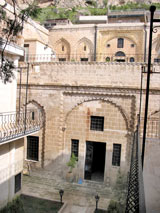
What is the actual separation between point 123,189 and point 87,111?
14.8 feet

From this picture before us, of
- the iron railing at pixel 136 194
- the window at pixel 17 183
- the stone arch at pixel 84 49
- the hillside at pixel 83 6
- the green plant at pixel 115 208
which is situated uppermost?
the hillside at pixel 83 6

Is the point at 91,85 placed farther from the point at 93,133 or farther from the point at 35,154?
the point at 35,154

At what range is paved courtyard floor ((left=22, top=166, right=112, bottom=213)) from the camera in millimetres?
9883

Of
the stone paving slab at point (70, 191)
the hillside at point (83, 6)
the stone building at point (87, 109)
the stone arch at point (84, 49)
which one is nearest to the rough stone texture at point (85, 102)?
the stone building at point (87, 109)

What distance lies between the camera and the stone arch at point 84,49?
2185cm

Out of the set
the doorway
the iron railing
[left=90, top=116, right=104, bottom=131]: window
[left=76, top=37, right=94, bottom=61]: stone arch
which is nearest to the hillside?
[left=76, top=37, right=94, bottom=61]: stone arch

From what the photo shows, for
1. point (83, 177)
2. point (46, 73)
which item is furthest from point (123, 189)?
point (46, 73)

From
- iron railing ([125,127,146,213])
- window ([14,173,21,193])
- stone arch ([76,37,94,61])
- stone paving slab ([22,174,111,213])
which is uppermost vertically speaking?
stone arch ([76,37,94,61])

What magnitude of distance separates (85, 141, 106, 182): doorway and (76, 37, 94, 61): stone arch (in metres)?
9.36

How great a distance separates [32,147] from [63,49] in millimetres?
12811

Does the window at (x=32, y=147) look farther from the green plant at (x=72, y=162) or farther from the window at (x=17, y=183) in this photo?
the window at (x=17, y=183)

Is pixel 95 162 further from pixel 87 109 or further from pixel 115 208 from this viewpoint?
pixel 115 208

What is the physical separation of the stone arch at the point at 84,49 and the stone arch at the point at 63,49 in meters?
1.02

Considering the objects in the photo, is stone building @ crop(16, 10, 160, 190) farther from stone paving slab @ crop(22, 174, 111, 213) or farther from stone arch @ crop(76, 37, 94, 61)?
stone arch @ crop(76, 37, 94, 61)
